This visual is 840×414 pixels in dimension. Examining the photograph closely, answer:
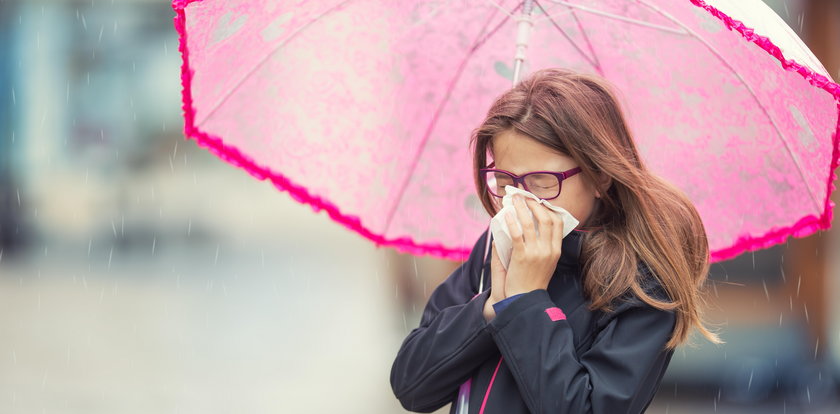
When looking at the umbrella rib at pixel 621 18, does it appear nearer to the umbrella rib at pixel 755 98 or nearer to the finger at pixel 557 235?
the umbrella rib at pixel 755 98

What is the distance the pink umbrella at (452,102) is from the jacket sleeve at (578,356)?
77cm

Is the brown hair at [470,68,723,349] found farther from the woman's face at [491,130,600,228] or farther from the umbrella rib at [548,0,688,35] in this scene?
the umbrella rib at [548,0,688,35]

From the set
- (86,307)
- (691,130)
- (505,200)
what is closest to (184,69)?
(505,200)

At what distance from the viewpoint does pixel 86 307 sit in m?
9.95

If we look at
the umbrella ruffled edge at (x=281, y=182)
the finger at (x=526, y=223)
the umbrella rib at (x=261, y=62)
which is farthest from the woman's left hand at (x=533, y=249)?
the umbrella rib at (x=261, y=62)

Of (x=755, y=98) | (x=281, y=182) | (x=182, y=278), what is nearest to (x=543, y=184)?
(x=755, y=98)

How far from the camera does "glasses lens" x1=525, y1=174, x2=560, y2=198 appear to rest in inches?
70.4

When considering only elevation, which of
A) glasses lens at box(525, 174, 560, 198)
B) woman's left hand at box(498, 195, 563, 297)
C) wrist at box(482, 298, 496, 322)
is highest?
glasses lens at box(525, 174, 560, 198)

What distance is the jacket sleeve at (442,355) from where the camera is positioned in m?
1.81

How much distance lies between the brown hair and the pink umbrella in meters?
0.43

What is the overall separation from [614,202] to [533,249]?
0.89ft

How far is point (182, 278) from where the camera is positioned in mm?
12773

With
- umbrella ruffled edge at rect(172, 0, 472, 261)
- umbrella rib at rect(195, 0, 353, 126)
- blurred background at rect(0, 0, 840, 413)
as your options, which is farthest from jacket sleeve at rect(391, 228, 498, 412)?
blurred background at rect(0, 0, 840, 413)

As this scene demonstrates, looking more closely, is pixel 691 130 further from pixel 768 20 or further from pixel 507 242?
pixel 507 242
